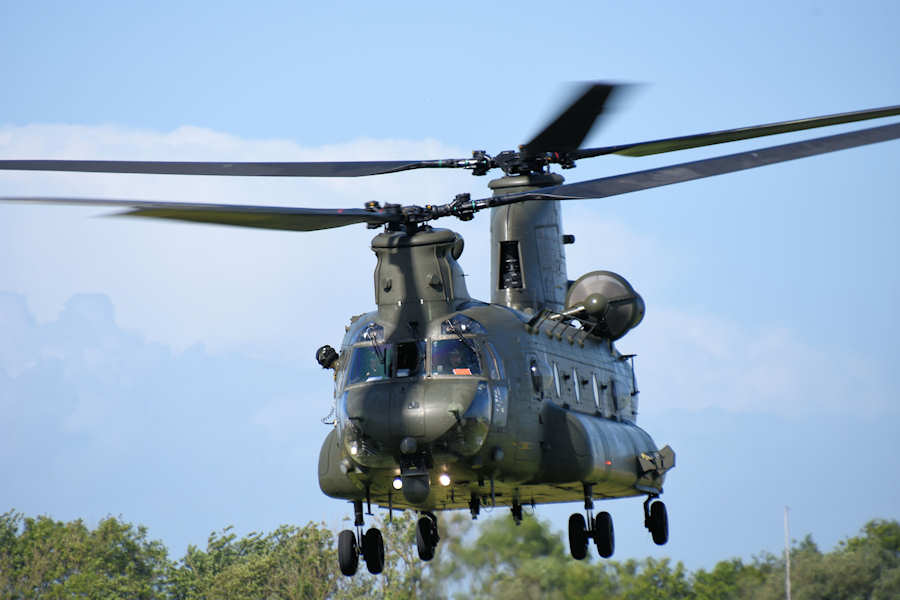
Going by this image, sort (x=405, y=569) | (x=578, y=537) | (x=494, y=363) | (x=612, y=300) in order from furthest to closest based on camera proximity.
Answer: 1. (x=405, y=569)
2. (x=612, y=300)
3. (x=578, y=537)
4. (x=494, y=363)

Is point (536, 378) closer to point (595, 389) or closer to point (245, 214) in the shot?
point (595, 389)

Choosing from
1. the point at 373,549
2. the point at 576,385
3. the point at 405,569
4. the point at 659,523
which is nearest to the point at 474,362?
the point at 576,385

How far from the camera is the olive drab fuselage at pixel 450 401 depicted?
1770 centimetres

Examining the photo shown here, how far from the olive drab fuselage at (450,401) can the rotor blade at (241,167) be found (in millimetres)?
2037

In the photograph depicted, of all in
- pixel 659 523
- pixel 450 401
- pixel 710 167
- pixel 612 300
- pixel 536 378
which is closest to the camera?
pixel 710 167

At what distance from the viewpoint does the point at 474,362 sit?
59.7 feet

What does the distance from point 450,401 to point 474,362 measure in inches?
32.1

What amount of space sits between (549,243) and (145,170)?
25.5 ft

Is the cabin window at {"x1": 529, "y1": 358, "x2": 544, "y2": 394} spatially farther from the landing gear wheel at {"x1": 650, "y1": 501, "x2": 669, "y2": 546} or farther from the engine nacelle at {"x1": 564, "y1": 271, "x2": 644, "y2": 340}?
the landing gear wheel at {"x1": 650, "y1": 501, "x2": 669, "y2": 546}

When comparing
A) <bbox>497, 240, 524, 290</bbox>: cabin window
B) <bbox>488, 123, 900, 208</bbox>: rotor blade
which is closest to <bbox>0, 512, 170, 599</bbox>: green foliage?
<bbox>497, 240, 524, 290</bbox>: cabin window

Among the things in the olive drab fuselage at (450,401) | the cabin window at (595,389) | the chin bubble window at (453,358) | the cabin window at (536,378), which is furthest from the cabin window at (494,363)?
the cabin window at (595,389)

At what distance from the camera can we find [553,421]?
1967cm

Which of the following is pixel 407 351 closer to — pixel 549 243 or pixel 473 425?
pixel 473 425

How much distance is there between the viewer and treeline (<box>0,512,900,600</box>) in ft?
116
